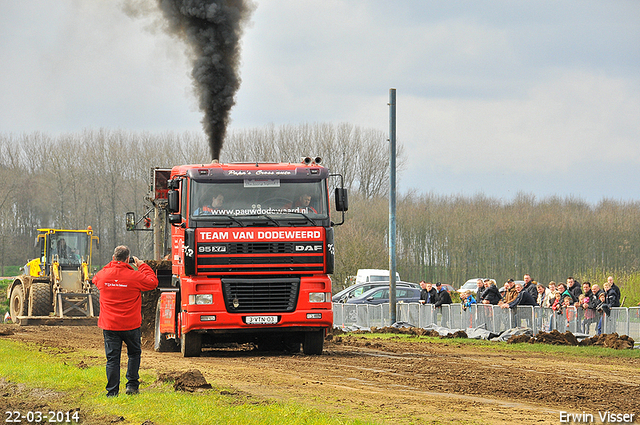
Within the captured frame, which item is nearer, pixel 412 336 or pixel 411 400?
pixel 411 400

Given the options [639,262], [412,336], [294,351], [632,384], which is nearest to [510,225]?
[639,262]

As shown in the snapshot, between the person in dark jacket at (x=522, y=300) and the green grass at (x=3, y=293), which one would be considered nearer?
the person in dark jacket at (x=522, y=300)

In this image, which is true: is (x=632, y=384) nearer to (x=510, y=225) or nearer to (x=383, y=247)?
A: (x=383, y=247)

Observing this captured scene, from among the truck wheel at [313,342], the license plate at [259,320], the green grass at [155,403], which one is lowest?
the truck wheel at [313,342]

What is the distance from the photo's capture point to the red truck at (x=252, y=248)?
14.5m

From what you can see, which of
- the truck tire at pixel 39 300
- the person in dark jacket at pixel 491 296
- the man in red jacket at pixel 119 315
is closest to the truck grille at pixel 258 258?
the man in red jacket at pixel 119 315

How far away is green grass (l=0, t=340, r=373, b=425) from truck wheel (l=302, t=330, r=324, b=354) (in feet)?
14.5

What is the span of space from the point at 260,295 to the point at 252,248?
892mm

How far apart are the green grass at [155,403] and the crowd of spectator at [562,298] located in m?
11.8

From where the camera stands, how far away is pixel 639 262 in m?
58.2

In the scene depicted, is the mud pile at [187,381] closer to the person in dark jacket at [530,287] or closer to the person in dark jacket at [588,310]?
the person in dark jacket at [588,310]

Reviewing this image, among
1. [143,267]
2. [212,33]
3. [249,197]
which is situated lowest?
[143,267]

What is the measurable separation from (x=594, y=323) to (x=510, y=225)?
4427 cm

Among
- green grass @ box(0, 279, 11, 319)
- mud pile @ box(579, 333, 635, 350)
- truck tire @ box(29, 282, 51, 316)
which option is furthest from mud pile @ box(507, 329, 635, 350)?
green grass @ box(0, 279, 11, 319)
